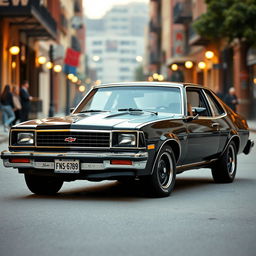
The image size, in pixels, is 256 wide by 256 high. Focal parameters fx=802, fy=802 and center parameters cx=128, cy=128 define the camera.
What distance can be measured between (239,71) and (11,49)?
47.5 ft

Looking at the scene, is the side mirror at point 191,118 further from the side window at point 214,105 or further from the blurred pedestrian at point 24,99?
the blurred pedestrian at point 24,99

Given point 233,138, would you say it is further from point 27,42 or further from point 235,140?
point 27,42

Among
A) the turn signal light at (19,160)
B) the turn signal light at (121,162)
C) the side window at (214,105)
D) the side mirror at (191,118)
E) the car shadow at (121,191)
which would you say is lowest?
the car shadow at (121,191)

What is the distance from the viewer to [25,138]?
9984 millimetres

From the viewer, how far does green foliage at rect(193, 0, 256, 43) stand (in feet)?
120

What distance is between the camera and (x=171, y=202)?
31.3ft

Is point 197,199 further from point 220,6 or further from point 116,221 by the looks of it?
point 220,6

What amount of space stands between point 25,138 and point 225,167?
332 centimetres

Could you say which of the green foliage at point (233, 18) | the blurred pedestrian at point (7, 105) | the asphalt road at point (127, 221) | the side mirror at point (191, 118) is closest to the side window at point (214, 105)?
the side mirror at point (191, 118)

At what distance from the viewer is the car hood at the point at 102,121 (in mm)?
9602

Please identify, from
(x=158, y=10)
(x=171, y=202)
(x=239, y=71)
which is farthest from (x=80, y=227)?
(x=158, y=10)

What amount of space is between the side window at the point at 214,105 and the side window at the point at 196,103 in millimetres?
162

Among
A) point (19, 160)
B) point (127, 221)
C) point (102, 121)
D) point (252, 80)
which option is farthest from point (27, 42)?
point (127, 221)

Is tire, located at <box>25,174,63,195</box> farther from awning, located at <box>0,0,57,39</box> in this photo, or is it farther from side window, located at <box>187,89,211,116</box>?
awning, located at <box>0,0,57,39</box>
